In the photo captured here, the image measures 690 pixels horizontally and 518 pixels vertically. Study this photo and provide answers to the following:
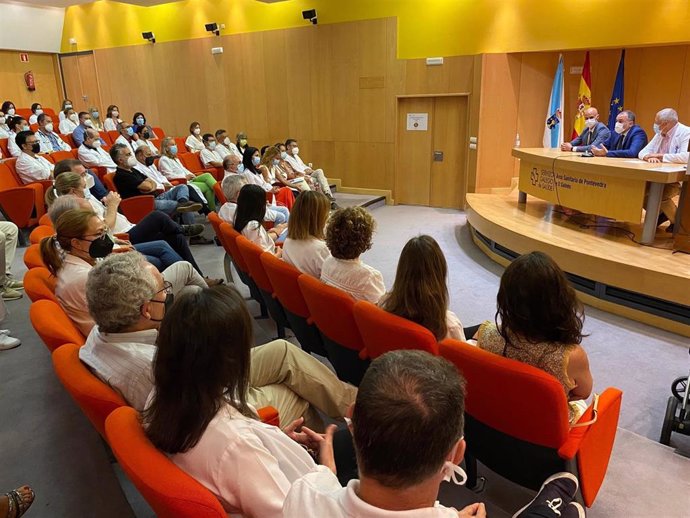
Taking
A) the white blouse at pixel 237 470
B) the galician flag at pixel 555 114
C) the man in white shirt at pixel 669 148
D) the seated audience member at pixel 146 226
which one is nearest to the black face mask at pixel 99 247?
the seated audience member at pixel 146 226

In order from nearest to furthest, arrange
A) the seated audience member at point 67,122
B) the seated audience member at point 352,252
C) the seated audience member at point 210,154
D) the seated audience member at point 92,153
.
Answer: the seated audience member at point 352,252, the seated audience member at point 92,153, the seated audience member at point 210,154, the seated audience member at point 67,122

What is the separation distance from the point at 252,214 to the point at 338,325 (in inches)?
68.3

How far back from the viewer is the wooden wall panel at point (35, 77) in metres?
13.8

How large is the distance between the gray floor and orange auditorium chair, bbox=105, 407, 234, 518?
1.00 meters

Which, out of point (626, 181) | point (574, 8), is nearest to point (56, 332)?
point (626, 181)

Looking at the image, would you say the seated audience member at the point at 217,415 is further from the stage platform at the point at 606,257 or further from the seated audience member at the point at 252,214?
the stage platform at the point at 606,257

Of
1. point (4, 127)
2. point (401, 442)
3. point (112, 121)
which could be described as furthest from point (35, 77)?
point (401, 442)

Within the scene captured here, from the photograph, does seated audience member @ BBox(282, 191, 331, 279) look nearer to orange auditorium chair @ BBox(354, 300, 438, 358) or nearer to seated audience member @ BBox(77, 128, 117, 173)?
orange auditorium chair @ BBox(354, 300, 438, 358)

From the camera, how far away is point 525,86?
817cm

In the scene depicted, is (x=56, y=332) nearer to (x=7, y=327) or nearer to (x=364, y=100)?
(x=7, y=327)

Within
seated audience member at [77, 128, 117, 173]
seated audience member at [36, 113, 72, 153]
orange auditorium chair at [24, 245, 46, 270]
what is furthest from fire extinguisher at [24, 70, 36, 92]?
orange auditorium chair at [24, 245, 46, 270]

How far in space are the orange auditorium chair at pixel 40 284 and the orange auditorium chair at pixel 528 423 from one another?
1.90m

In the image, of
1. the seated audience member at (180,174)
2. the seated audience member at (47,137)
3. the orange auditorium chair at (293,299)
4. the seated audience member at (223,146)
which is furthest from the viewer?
the seated audience member at (223,146)

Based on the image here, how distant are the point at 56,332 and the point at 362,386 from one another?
1469mm
